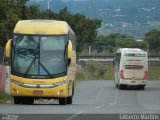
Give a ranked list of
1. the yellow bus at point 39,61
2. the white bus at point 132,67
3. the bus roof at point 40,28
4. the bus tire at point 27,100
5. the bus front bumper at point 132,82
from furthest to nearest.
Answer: the bus front bumper at point 132,82 → the white bus at point 132,67 → the bus tire at point 27,100 → the bus roof at point 40,28 → the yellow bus at point 39,61

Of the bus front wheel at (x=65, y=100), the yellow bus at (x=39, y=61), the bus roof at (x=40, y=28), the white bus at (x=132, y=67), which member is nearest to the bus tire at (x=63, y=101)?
the bus front wheel at (x=65, y=100)

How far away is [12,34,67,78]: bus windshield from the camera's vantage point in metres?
28.0

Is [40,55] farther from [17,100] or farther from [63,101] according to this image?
[63,101]

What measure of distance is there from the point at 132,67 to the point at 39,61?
96.1 feet

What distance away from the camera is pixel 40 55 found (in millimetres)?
28062

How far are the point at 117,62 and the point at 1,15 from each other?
19.1 metres

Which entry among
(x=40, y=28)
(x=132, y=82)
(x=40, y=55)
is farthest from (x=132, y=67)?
(x=40, y=55)

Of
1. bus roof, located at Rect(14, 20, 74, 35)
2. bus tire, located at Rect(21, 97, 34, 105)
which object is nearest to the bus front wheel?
bus tire, located at Rect(21, 97, 34, 105)

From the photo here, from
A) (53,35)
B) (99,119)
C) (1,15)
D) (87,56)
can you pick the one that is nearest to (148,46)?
(87,56)

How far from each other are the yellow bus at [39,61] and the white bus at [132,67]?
2817 cm

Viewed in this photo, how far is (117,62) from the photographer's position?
59.4m

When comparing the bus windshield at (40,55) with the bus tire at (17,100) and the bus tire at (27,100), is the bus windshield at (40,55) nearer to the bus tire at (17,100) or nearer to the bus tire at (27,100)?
the bus tire at (17,100)

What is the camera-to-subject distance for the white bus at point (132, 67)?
5619cm

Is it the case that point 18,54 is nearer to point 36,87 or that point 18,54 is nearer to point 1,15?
point 36,87
